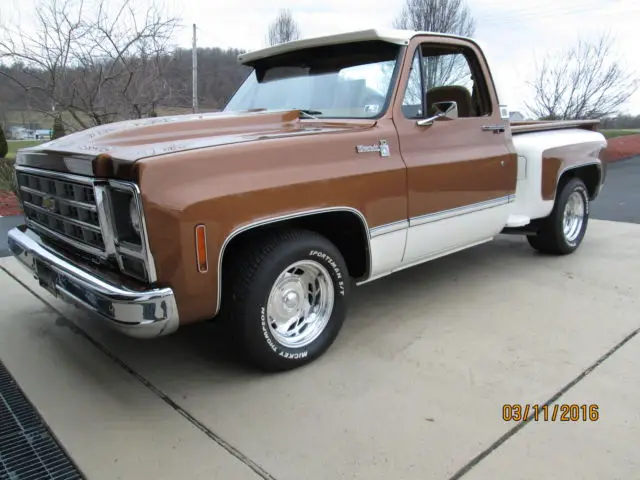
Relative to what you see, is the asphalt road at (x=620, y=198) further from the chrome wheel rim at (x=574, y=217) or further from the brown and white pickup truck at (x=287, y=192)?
A: the brown and white pickup truck at (x=287, y=192)

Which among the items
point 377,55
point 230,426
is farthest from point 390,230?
point 230,426

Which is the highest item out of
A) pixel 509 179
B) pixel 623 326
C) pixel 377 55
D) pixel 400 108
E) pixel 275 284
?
pixel 377 55

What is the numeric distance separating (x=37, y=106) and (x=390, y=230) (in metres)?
7.79

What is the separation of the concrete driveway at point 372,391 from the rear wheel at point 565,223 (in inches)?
35.1

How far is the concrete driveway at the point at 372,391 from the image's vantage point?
7.85 ft

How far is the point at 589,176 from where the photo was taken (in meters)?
5.86

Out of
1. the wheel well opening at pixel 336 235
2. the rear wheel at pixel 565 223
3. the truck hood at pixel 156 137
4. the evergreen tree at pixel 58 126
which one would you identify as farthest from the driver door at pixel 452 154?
the evergreen tree at pixel 58 126

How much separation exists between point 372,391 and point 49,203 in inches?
87.4

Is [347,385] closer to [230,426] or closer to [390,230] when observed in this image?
[230,426]

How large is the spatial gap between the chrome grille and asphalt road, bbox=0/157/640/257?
2777 millimetres

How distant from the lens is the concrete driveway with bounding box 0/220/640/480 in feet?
7.85

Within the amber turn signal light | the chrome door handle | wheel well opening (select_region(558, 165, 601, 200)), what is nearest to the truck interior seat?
the chrome door handle

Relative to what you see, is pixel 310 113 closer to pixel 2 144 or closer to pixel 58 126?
pixel 58 126

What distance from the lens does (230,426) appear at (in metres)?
2.67
